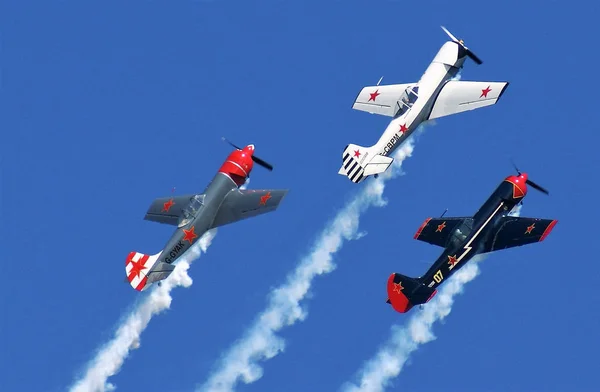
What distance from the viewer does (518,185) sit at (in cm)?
6538

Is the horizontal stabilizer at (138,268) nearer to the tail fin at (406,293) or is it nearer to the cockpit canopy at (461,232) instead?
the tail fin at (406,293)

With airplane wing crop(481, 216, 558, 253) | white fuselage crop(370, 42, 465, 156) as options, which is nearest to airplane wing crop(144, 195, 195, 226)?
white fuselage crop(370, 42, 465, 156)

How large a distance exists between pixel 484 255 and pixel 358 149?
289 inches

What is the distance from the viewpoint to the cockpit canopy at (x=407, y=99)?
223ft

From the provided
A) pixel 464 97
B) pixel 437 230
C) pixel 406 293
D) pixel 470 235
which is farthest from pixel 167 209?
pixel 464 97

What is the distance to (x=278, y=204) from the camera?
64938 millimetres

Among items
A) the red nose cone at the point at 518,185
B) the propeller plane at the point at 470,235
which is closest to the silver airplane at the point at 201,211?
the propeller plane at the point at 470,235

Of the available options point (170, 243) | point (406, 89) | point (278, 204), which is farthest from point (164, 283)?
point (406, 89)

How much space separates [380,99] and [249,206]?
9485 mm

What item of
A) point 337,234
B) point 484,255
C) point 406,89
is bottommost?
point 484,255

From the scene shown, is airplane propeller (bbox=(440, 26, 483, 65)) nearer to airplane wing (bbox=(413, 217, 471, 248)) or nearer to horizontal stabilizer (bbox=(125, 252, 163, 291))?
airplane wing (bbox=(413, 217, 471, 248))

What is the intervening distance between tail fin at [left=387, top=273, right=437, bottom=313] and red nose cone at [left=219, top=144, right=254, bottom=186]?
8.54 meters

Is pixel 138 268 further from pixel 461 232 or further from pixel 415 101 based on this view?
pixel 415 101

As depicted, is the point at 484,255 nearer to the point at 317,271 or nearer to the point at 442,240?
the point at 442,240
